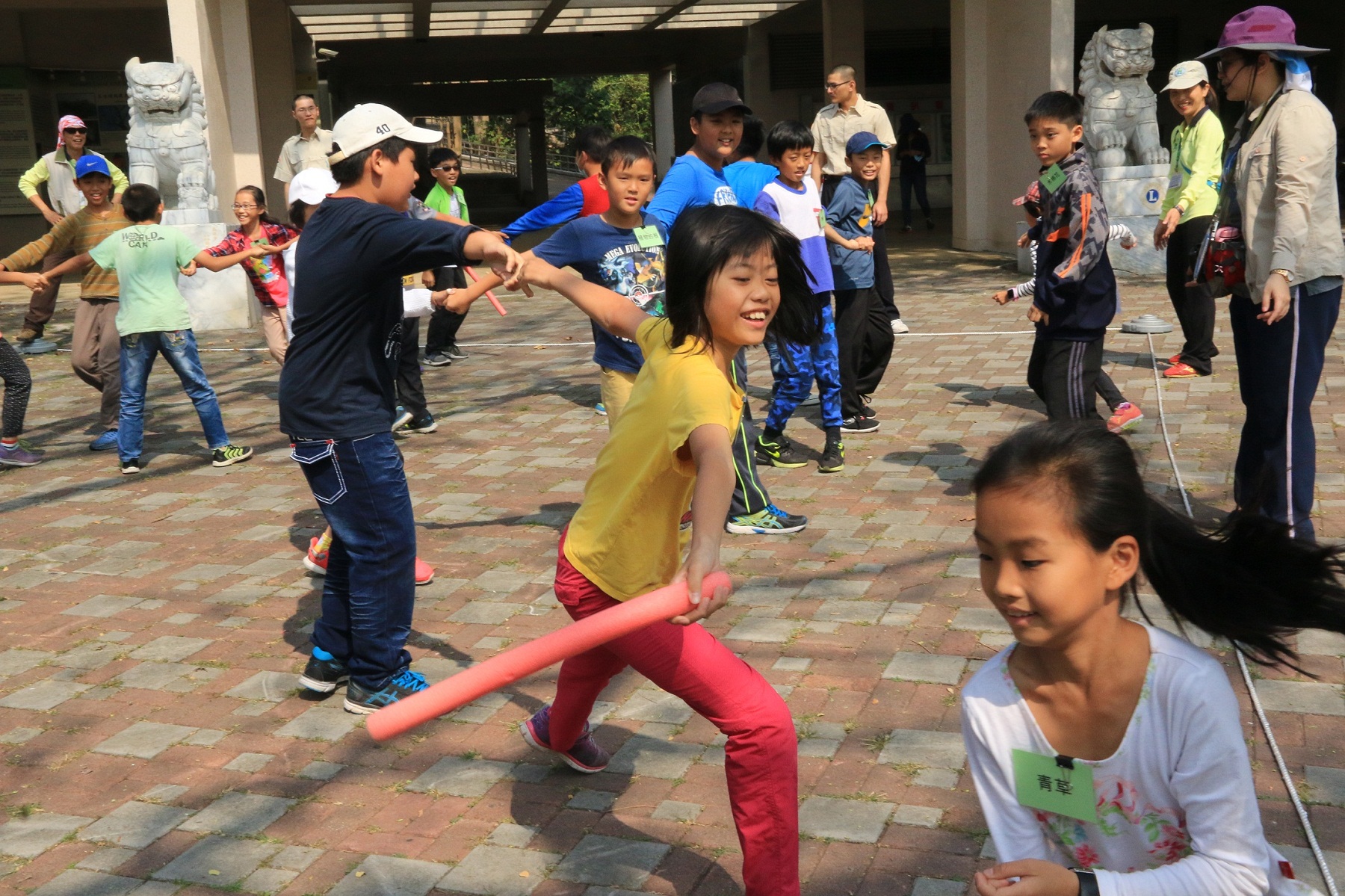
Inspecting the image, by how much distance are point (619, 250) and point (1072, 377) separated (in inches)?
88.8

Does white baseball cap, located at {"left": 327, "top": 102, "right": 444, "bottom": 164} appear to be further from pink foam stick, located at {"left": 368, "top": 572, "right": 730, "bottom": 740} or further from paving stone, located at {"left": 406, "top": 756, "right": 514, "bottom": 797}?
pink foam stick, located at {"left": 368, "top": 572, "right": 730, "bottom": 740}

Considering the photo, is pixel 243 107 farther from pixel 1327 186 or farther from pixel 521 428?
pixel 1327 186

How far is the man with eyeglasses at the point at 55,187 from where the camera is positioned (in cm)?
1195

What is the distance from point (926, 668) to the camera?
4.36m

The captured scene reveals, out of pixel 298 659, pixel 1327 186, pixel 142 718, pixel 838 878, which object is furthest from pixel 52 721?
pixel 1327 186

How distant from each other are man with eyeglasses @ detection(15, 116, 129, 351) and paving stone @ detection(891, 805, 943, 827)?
10.3 m

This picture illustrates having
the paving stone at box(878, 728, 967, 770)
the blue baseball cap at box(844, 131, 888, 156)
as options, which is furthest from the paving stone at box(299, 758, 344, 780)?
the blue baseball cap at box(844, 131, 888, 156)

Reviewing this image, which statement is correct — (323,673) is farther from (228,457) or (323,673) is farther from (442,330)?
(442,330)

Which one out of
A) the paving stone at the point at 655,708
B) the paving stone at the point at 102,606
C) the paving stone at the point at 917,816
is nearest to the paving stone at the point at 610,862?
the paving stone at the point at 917,816

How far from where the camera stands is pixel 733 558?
18.6 feet

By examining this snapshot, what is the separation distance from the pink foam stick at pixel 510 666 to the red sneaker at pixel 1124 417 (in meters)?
5.51

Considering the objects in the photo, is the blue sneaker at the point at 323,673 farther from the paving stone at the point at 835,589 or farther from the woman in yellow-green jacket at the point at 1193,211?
the woman in yellow-green jacket at the point at 1193,211

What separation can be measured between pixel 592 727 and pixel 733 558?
1.75m

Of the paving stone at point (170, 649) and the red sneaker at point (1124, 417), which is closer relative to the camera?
the paving stone at point (170, 649)
